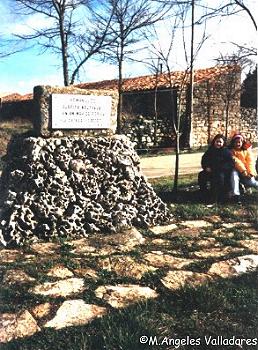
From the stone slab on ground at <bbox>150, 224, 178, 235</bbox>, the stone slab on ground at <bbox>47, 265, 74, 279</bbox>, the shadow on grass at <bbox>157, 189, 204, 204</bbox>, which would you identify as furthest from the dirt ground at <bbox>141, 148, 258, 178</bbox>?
the stone slab on ground at <bbox>47, 265, 74, 279</bbox>

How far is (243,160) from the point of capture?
7.74 meters

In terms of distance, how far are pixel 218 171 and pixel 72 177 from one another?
2.56 meters

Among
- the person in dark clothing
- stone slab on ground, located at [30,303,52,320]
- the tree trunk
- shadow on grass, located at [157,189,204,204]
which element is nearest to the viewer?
stone slab on ground, located at [30,303,52,320]

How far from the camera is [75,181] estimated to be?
5.86 m

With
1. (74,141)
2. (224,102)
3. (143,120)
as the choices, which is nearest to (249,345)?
(74,141)

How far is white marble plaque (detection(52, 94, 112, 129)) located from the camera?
20.1 ft

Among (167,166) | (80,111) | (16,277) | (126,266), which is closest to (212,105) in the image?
(167,166)

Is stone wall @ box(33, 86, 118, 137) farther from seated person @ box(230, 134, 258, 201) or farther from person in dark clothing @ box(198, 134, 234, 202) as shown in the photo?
seated person @ box(230, 134, 258, 201)

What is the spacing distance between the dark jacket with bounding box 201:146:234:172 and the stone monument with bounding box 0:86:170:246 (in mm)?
1433

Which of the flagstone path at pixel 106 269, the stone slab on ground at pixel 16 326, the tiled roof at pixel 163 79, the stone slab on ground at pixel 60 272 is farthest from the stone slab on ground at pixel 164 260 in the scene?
the tiled roof at pixel 163 79

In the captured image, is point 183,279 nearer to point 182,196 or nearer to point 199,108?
point 182,196

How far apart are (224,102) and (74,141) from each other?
56.0 ft

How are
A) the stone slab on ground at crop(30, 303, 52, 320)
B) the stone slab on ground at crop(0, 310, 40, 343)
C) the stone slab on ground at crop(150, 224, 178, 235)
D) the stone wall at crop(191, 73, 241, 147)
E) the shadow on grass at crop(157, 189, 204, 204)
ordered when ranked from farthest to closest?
the stone wall at crop(191, 73, 241, 147) → the shadow on grass at crop(157, 189, 204, 204) → the stone slab on ground at crop(150, 224, 178, 235) → the stone slab on ground at crop(30, 303, 52, 320) → the stone slab on ground at crop(0, 310, 40, 343)

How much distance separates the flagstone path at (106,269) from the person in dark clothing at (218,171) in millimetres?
1437
